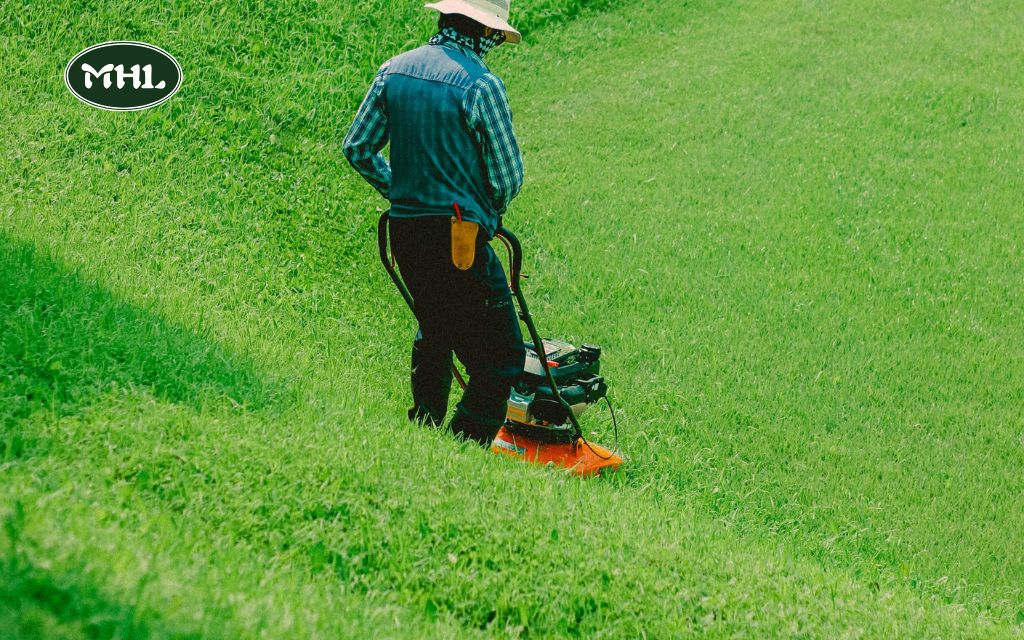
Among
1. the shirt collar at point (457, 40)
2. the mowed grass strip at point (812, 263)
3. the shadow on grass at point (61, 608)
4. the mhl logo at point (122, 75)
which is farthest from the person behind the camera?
the mhl logo at point (122, 75)

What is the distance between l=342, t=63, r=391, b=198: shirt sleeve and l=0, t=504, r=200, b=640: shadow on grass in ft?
8.48

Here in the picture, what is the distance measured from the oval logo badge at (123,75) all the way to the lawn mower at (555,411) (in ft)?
13.3

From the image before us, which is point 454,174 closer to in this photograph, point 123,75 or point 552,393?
point 552,393

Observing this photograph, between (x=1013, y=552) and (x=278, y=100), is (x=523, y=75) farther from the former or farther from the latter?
(x=1013, y=552)

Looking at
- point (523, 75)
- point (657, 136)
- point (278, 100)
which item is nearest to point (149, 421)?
point (278, 100)

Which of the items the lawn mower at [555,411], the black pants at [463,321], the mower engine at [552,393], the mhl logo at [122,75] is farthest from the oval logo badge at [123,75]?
the mower engine at [552,393]

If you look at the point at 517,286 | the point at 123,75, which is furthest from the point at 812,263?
the point at 123,75

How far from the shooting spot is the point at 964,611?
175 inches

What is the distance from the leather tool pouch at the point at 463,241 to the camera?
450 centimetres

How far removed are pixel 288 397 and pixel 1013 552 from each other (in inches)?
152

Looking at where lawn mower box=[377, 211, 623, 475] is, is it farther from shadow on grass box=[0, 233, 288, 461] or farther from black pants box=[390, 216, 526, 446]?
shadow on grass box=[0, 233, 288, 461]

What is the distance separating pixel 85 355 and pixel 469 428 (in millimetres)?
1865

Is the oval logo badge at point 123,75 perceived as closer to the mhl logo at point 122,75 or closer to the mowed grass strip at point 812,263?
the mhl logo at point 122,75

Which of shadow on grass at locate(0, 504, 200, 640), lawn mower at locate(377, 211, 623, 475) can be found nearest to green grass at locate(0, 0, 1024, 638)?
shadow on grass at locate(0, 504, 200, 640)
